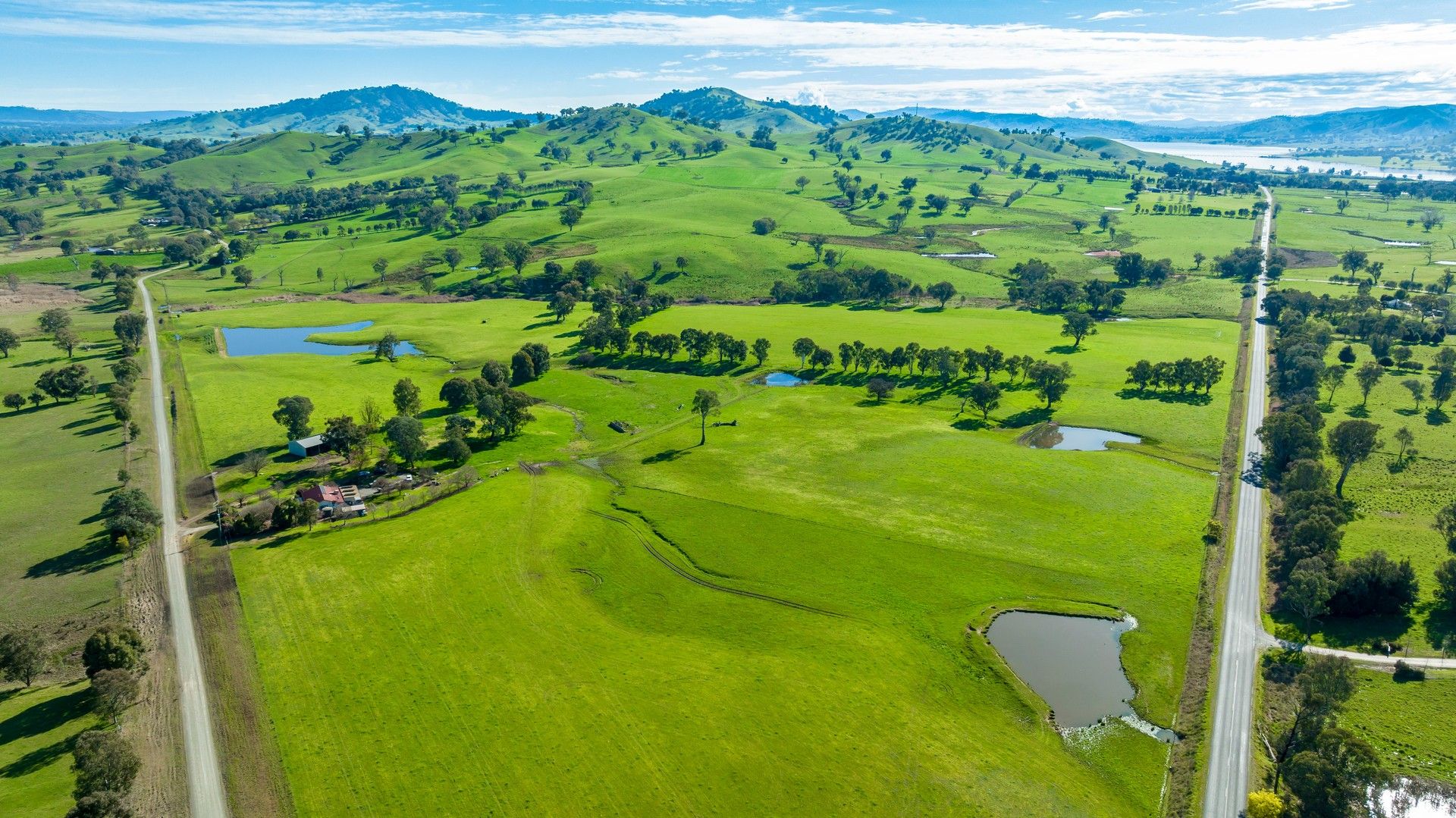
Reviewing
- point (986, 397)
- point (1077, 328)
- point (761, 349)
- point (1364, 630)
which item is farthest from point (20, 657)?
point (1077, 328)

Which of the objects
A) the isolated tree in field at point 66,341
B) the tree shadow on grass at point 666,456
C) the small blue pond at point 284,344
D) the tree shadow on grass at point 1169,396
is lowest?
the tree shadow on grass at point 1169,396

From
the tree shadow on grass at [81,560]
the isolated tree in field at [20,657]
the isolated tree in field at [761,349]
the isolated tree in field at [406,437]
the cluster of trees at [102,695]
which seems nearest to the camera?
the cluster of trees at [102,695]

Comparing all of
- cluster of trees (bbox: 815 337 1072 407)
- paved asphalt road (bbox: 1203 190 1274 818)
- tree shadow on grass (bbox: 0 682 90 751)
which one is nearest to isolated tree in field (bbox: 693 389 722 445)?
cluster of trees (bbox: 815 337 1072 407)

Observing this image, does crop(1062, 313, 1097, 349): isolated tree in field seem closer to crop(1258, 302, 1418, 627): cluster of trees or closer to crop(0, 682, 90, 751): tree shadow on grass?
crop(1258, 302, 1418, 627): cluster of trees

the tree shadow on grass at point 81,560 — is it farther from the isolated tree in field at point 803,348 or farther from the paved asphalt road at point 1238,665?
the isolated tree in field at point 803,348

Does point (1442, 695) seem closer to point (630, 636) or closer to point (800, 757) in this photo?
point (800, 757)

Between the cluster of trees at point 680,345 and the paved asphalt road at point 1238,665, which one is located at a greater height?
the cluster of trees at point 680,345

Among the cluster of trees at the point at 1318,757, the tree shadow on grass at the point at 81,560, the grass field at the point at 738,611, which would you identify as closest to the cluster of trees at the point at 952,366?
the grass field at the point at 738,611
